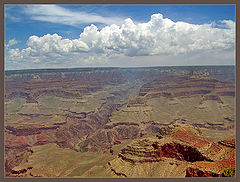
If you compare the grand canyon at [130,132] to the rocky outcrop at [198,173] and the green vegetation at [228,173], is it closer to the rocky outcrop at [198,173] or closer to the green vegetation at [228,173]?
the rocky outcrop at [198,173]

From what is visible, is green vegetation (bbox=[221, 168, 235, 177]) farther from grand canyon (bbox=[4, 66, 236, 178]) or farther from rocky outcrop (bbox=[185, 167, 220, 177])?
rocky outcrop (bbox=[185, 167, 220, 177])

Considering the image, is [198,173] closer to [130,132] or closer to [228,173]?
[228,173]

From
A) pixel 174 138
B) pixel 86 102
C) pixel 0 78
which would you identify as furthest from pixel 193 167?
pixel 86 102

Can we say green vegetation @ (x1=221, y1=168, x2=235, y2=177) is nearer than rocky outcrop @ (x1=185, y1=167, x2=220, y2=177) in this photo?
Yes

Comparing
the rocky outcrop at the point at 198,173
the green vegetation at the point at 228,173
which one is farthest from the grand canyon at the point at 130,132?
the green vegetation at the point at 228,173

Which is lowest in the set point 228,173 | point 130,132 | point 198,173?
point 130,132

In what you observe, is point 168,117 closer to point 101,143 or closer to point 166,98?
point 166,98

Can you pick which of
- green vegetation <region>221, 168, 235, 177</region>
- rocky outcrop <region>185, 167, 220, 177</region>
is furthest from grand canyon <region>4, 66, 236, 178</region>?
green vegetation <region>221, 168, 235, 177</region>

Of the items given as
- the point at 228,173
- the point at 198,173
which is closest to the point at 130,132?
the point at 198,173
